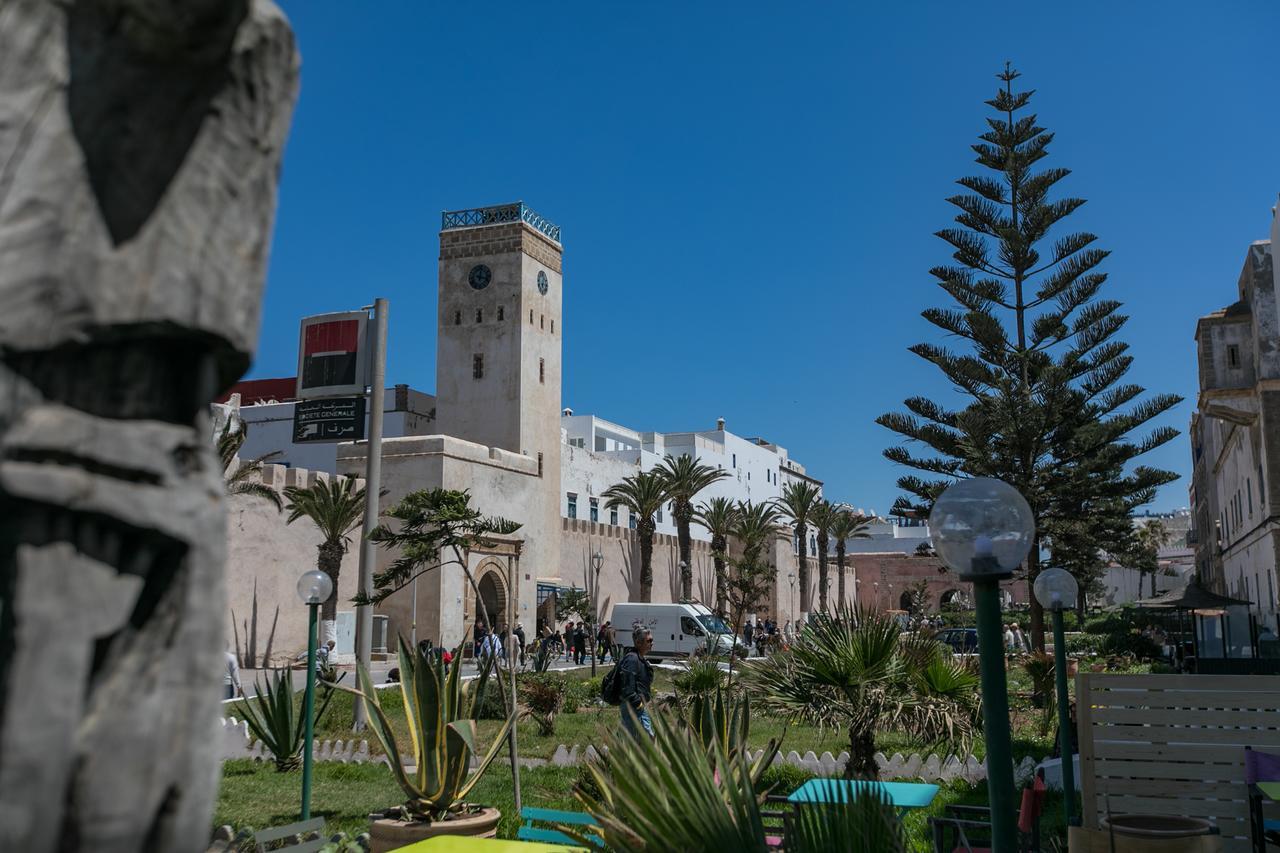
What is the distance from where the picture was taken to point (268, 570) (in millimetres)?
23219

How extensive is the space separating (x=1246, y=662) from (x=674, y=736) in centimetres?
1266

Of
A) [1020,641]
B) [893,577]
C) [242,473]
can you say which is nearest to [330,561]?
[242,473]

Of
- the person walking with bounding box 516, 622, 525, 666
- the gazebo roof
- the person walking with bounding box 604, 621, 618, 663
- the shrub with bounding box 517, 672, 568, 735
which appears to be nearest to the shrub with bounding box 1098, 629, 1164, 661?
the gazebo roof

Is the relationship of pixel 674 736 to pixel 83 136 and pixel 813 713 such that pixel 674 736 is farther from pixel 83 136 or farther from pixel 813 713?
pixel 813 713

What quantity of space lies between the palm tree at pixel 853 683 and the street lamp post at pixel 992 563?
3.76 m

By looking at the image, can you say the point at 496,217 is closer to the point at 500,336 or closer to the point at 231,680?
the point at 500,336

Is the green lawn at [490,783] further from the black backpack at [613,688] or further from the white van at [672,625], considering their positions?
the white van at [672,625]

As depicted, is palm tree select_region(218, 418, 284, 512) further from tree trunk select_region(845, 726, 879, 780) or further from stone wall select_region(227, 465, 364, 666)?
tree trunk select_region(845, 726, 879, 780)

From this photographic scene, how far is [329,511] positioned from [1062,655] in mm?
18694

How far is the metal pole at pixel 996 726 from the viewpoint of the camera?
2.84m

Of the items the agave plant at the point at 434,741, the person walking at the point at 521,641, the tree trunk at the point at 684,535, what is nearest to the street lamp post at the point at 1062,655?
the agave plant at the point at 434,741

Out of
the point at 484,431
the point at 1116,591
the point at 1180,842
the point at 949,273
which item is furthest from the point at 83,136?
the point at 1116,591

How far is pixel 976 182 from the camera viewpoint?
19.7 metres

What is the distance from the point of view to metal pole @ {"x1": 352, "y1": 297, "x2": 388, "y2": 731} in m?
12.6
